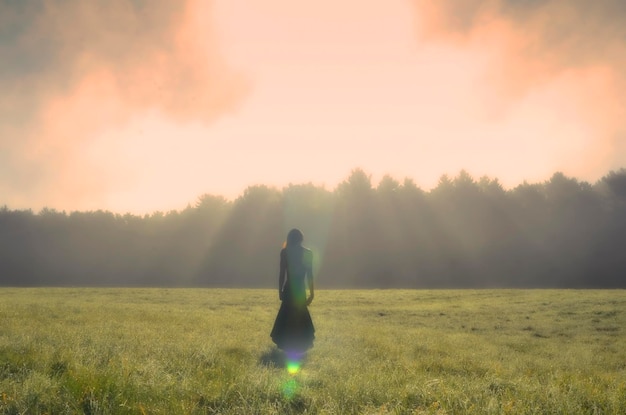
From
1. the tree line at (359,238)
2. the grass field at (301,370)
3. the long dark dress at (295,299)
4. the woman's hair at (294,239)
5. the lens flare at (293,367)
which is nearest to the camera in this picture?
the grass field at (301,370)

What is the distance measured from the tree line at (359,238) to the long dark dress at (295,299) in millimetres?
53378

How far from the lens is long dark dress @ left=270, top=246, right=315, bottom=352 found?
11227mm

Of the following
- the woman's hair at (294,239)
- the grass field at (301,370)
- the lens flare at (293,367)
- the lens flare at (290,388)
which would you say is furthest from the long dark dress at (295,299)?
the lens flare at (290,388)

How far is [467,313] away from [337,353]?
654 inches

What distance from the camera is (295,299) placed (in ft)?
37.6

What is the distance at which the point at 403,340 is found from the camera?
46.0ft

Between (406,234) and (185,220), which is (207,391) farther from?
(185,220)

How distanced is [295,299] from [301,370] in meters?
3.00

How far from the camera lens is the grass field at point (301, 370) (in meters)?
5.44

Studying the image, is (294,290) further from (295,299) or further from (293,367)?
(293,367)

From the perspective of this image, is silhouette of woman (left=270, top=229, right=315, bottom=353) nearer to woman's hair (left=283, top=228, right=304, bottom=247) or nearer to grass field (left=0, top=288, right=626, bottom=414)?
woman's hair (left=283, top=228, right=304, bottom=247)

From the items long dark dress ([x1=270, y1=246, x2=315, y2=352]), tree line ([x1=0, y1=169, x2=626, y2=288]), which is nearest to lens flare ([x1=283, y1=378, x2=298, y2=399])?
long dark dress ([x1=270, y1=246, x2=315, y2=352])

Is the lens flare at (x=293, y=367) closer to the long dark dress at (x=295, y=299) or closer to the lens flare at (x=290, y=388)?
the lens flare at (x=290, y=388)

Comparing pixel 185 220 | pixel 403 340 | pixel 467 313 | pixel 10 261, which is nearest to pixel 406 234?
pixel 185 220
